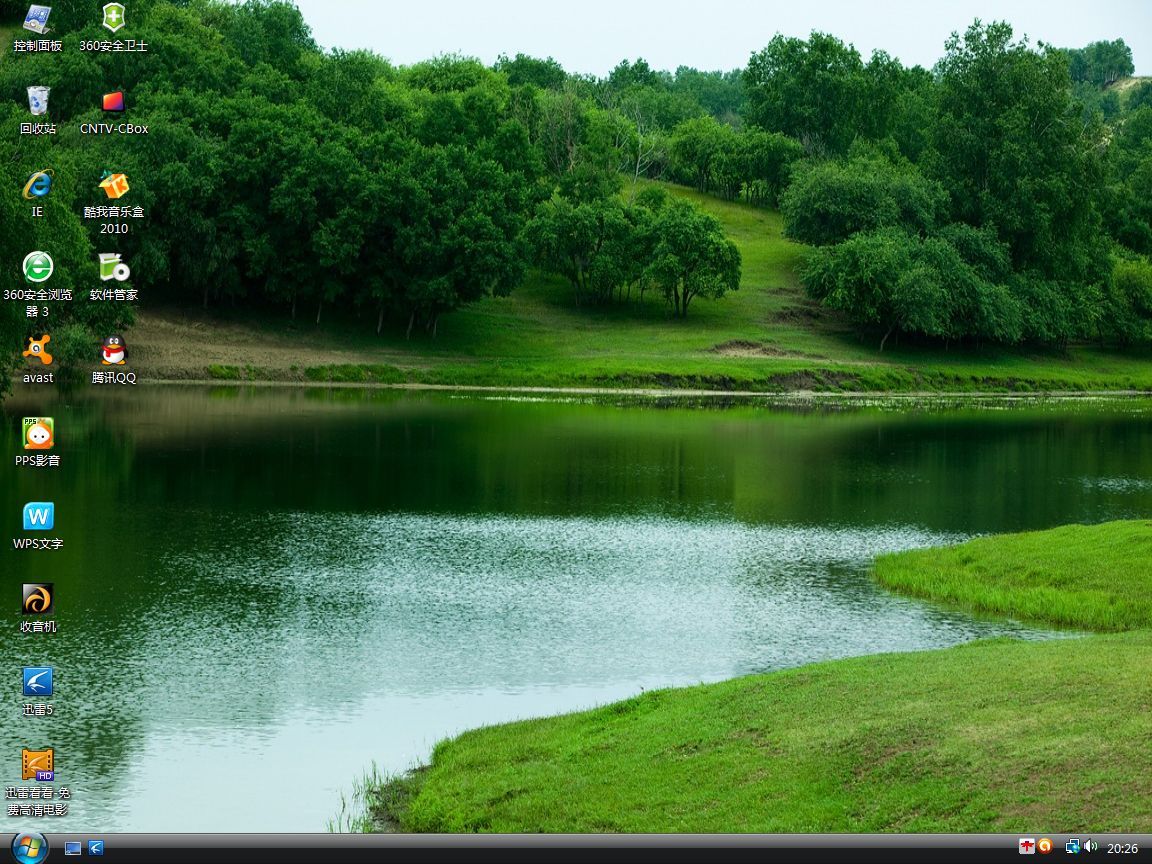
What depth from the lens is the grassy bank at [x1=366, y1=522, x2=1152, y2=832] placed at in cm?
1462

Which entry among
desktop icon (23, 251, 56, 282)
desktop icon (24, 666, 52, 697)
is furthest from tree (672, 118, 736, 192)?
desktop icon (24, 666, 52, 697)

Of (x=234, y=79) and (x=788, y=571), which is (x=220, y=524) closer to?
(x=788, y=571)

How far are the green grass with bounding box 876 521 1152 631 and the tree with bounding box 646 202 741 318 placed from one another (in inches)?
3136

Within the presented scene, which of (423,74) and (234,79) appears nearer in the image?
(234,79)

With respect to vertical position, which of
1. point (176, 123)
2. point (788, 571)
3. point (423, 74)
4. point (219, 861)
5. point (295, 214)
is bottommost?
point (788, 571)

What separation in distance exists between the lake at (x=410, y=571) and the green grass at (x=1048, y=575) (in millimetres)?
1356

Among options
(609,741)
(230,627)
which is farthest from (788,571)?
(609,741)

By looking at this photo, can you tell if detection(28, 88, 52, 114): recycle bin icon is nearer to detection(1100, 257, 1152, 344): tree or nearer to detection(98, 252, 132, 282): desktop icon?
detection(98, 252, 132, 282): desktop icon

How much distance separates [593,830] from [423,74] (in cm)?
15307

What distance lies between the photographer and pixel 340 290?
10206 centimetres

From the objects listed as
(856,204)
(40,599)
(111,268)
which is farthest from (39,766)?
(856,204)

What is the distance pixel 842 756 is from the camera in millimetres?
16781

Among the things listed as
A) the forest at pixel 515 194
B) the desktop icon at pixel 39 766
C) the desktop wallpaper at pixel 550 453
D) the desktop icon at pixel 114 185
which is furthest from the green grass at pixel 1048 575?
the forest at pixel 515 194

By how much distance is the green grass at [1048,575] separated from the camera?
3159 centimetres
